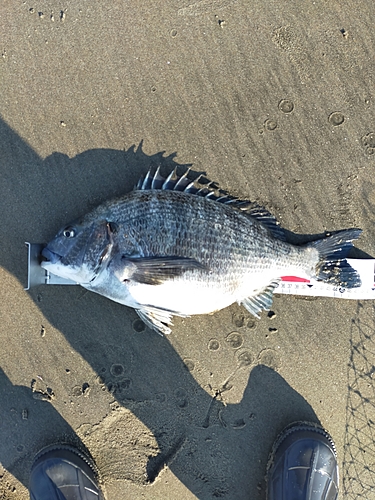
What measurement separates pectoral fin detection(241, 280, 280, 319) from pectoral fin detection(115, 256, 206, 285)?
95 centimetres

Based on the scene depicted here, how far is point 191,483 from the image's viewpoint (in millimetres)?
4215

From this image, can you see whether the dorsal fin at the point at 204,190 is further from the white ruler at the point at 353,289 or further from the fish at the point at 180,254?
the white ruler at the point at 353,289

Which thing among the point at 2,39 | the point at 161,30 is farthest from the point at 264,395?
the point at 2,39

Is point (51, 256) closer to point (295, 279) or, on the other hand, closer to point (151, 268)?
point (151, 268)

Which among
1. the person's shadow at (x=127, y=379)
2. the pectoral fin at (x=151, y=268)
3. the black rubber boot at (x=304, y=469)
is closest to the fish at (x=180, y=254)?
the pectoral fin at (x=151, y=268)

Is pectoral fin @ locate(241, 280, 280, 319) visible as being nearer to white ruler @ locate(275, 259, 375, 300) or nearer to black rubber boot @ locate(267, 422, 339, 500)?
white ruler @ locate(275, 259, 375, 300)

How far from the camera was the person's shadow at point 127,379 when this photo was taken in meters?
4.20

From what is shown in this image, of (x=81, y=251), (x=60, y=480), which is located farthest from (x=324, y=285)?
(x=60, y=480)

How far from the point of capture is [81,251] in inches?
141

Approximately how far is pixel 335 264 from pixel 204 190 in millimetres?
1836

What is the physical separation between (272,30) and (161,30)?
139cm

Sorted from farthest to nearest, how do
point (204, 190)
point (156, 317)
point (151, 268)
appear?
point (204, 190) → point (156, 317) → point (151, 268)

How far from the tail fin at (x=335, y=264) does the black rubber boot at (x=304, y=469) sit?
74.5 inches

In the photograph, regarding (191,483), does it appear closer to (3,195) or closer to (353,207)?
(353,207)
